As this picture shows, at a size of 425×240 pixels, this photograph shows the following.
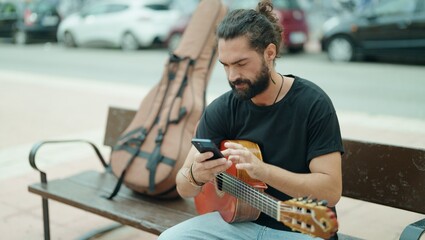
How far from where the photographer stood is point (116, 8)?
17531mm

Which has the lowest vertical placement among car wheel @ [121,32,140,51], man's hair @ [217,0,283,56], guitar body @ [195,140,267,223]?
car wheel @ [121,32,140,51]

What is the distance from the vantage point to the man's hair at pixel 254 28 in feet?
7.86

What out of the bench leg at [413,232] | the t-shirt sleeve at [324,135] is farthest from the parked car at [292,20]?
the t-shirt sleeve at [324,135]

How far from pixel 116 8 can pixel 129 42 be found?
1.25 meters

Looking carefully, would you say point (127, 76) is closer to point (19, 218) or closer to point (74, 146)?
point (74, 146)

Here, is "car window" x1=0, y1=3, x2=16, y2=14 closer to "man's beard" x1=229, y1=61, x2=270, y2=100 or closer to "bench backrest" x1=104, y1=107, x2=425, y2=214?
"bench backrest" x1=104, y1=107, x2=425, y2=214

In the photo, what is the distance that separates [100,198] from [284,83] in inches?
58.5

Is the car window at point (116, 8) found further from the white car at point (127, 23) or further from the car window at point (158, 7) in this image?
the car window at point (158, 7)

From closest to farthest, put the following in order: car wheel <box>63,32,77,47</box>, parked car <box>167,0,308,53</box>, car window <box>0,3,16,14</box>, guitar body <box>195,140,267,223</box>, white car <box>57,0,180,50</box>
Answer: guitar body <box>195,140,267,223</box>, parked car <box>167,0,308,53</box>, white car <box>57,0,180,50</box>, car wheel <box>63,32,77,47</box>, car window <box>0,3,16,14</box>

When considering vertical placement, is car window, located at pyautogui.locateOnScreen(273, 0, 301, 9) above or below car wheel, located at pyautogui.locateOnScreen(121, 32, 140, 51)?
above

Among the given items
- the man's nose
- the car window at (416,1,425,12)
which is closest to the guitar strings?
the man's nose

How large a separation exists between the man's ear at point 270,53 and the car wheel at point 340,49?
406 inches

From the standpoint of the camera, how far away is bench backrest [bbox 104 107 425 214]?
9.20ft

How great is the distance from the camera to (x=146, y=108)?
3.71m
